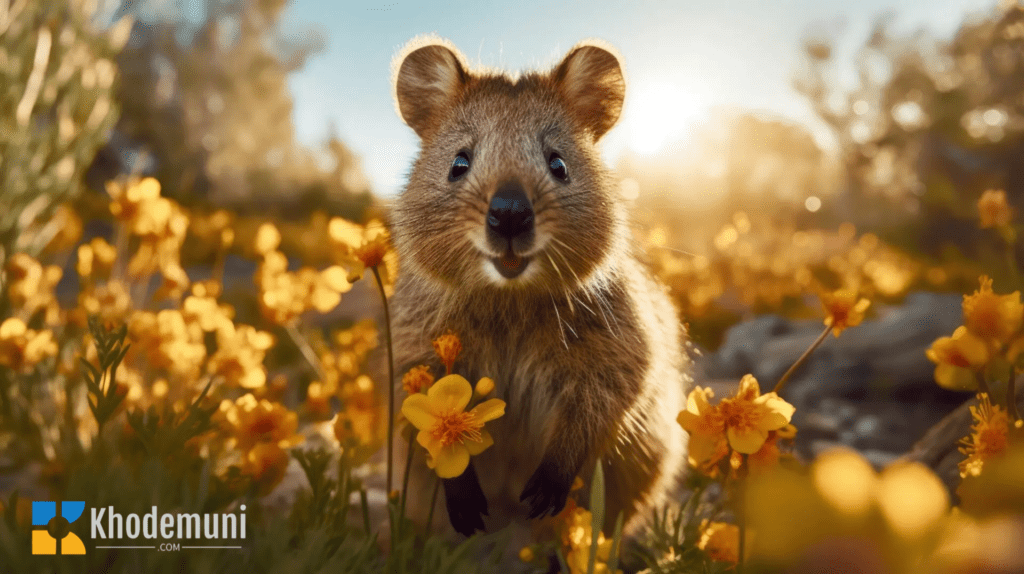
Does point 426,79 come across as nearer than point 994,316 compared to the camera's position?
No

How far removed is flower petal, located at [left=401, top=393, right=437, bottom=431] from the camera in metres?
1.51

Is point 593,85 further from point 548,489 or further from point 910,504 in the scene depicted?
point 910,504

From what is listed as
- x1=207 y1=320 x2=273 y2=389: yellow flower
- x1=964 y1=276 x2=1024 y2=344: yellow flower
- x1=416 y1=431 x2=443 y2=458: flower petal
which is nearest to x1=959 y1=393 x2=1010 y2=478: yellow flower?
x1=964 y1=276 x2=1024 y2=344: yellow flower

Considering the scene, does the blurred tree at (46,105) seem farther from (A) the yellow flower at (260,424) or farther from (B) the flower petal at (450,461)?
(B) the flower petal at (450,461)

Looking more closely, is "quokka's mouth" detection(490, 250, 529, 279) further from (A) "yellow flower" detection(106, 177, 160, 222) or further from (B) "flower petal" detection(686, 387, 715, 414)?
(A) "yellow flower" detection(106, 177, 160, 222)

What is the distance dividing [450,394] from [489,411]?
112 mm

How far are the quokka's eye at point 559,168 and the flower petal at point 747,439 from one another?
1189 mm

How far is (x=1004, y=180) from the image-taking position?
35.5 ft

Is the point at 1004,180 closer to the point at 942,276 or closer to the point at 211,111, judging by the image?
the point at 942,276

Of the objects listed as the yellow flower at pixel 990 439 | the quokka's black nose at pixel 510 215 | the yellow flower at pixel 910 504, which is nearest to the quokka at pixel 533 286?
the quokka's black nose at pixel 510 215

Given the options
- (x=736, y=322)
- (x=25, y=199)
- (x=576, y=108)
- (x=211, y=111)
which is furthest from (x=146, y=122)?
(x=576, y=108)

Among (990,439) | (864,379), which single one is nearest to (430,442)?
(990,439)

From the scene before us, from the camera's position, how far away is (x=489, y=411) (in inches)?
61.3

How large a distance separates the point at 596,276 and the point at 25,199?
376cm
